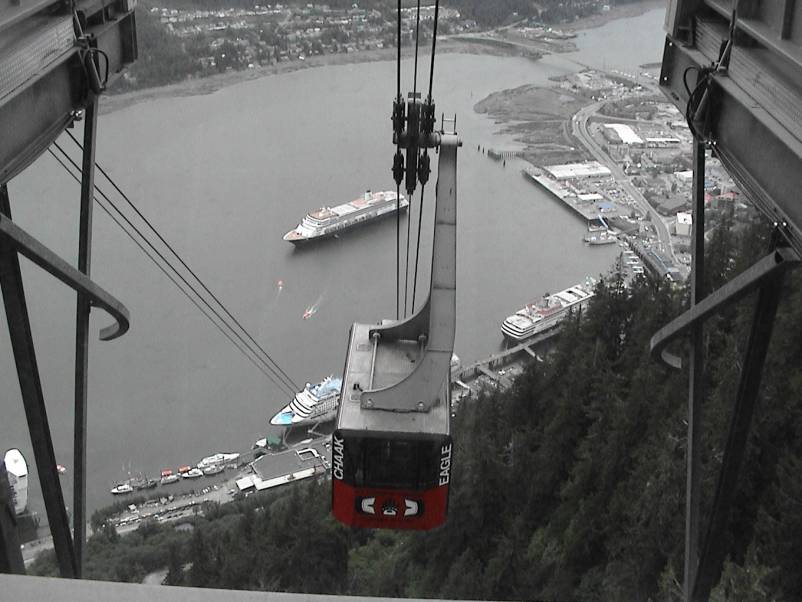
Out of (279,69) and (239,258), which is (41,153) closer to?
(239,258)

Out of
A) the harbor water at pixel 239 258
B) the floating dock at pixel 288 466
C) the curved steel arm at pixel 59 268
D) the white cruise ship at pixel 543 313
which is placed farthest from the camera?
the white cruise ship at pixel 543 313

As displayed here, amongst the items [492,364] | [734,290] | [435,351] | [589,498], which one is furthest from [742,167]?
[492,364]

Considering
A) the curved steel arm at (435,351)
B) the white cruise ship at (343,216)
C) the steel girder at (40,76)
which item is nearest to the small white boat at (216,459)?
the white cruise ship at (343,216)

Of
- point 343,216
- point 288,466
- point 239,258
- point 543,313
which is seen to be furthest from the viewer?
point 343,216

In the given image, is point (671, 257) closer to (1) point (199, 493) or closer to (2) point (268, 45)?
(1) point (199, 493)

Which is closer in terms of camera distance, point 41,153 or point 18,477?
point 41,153

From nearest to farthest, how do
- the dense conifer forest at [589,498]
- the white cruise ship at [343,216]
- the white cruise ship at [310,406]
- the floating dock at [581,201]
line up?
the dense conifer forest at [589,498] → the white cruise ship at [310,406] → the white cruise ship at [343,216] → the floating dock at [581,201]

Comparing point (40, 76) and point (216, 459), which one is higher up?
point (40, 76)

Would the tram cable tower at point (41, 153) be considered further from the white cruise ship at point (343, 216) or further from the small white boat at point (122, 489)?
the white cruise ship at point (343, 216)
